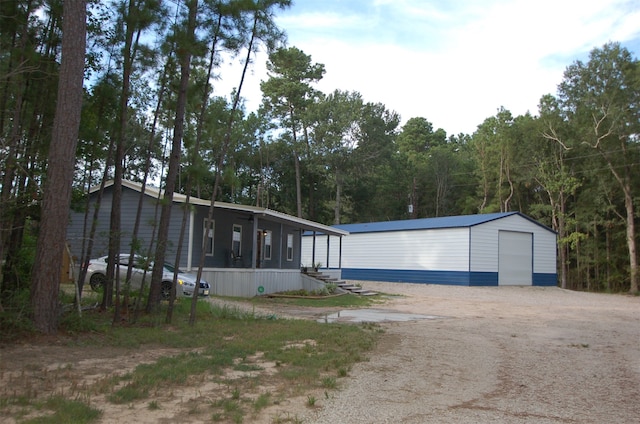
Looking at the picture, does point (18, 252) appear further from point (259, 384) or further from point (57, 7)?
point (259, 384)

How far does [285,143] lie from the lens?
1777 inches

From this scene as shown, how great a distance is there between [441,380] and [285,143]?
3995 cm

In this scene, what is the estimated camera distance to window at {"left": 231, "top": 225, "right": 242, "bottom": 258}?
21219 mm

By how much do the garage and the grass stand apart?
52.7 feet

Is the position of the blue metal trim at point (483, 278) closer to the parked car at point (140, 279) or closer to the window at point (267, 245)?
the window at point (267, 245)

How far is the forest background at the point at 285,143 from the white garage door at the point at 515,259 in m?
6.52

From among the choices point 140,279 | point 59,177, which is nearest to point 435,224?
point 140,279

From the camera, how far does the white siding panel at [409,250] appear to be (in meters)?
27.6

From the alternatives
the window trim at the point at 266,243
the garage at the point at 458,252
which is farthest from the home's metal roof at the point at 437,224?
the window trim at the point at 266,243

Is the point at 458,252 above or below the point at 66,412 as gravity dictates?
above

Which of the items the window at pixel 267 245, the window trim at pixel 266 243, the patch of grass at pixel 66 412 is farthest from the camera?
the window at pixel 267 245

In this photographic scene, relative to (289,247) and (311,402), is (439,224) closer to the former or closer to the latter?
(289,247)

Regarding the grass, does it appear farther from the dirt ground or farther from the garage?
the garage

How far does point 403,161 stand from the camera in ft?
178
